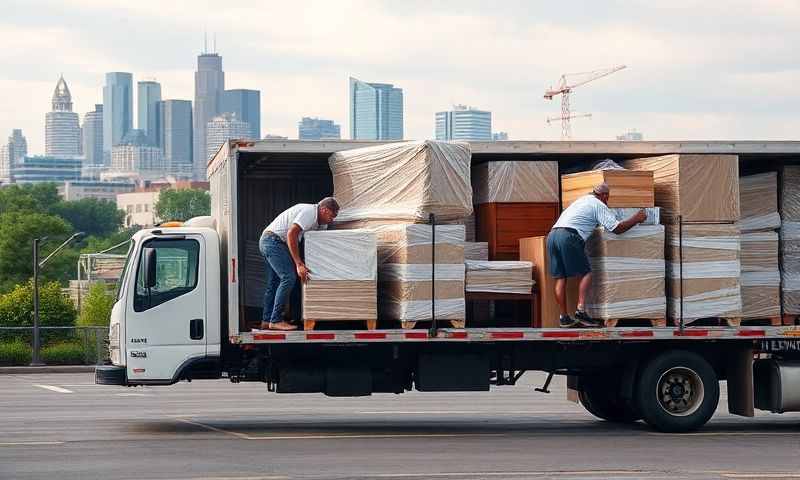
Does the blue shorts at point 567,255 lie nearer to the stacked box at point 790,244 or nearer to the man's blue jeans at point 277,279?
the stacked box at point 790,244

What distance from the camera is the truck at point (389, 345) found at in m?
→ 16.2

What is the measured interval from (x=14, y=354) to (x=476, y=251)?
23.2 meters

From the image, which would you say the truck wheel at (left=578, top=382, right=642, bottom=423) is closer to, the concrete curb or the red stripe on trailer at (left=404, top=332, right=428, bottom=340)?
the red stripe on trailer at (left=404, top=332, right=428, bottom=340)

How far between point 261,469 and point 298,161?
523cm

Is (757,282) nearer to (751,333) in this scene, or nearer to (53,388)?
(751,333)

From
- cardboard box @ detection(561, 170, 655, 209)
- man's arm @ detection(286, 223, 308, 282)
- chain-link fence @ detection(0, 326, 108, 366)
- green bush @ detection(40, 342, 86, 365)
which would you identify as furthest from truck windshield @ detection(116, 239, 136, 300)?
green bush @ detection(40, 342, 86, 365)

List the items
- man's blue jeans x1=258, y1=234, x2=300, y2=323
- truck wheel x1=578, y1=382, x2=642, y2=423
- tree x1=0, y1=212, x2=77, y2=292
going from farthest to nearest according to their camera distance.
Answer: tree x1=0, y1=212, x2=77, y2=292
truck wheel x1=578, y1=382, x2=642, y2=423
man's blue jeans x1=258, y1=234, x2=300, y2=323

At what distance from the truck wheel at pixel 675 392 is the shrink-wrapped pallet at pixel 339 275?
3530mm

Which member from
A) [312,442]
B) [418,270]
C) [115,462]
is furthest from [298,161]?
[115,462]

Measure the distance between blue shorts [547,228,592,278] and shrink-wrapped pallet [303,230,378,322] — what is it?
6.86ft

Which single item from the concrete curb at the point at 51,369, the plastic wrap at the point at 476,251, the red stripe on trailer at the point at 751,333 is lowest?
the concrete curb at the point at 51,369

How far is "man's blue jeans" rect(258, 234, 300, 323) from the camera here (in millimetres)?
15914

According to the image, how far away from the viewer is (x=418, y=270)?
622 inches

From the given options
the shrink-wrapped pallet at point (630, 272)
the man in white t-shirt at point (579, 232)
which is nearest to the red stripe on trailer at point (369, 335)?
the man in white t-shirt at point (579, 232)
